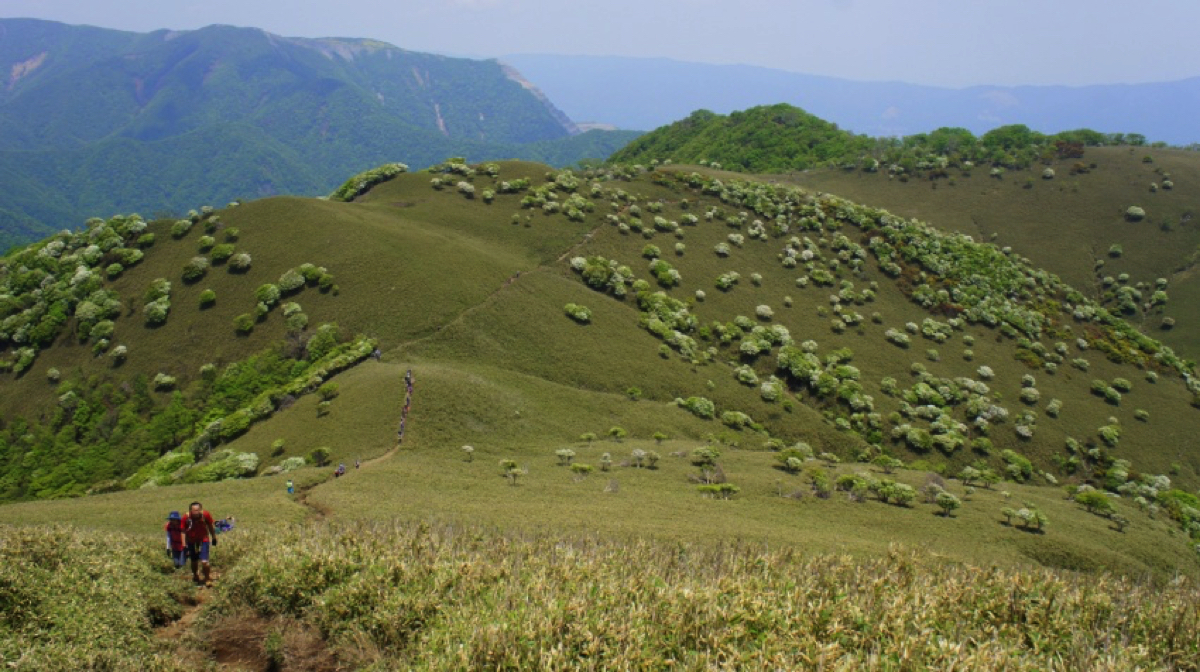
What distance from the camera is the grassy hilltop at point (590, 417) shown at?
50.1ft

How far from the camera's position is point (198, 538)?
754 inches

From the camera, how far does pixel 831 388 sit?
75.8 meters

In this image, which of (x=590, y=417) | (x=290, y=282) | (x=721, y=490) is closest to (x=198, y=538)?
(x=721, y=490)

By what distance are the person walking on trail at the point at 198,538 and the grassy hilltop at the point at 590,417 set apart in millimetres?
877

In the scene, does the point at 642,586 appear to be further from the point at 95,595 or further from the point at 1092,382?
the point at 1092,382

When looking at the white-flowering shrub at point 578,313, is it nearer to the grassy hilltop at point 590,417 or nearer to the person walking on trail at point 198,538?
the grassy hilltop at point 590,417

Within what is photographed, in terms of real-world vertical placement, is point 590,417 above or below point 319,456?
above

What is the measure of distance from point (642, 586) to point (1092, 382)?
340 ft

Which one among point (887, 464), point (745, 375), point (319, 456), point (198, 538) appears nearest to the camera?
point (198, 538)

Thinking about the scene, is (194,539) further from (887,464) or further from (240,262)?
Answer: (240,262)

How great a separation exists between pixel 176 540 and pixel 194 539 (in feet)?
2.67

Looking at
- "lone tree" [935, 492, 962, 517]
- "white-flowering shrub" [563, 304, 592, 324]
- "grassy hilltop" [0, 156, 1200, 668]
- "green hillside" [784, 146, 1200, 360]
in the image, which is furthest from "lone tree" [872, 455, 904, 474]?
"green hillside" [784, 146, 1200, 360]

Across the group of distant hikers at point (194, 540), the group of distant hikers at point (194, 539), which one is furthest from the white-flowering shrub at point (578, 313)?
the group of distant hikers at point (194, 539)

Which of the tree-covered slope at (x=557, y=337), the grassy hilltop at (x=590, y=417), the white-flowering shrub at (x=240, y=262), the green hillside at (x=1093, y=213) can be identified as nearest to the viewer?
the grassy hilltop at (x=590, y=417)
